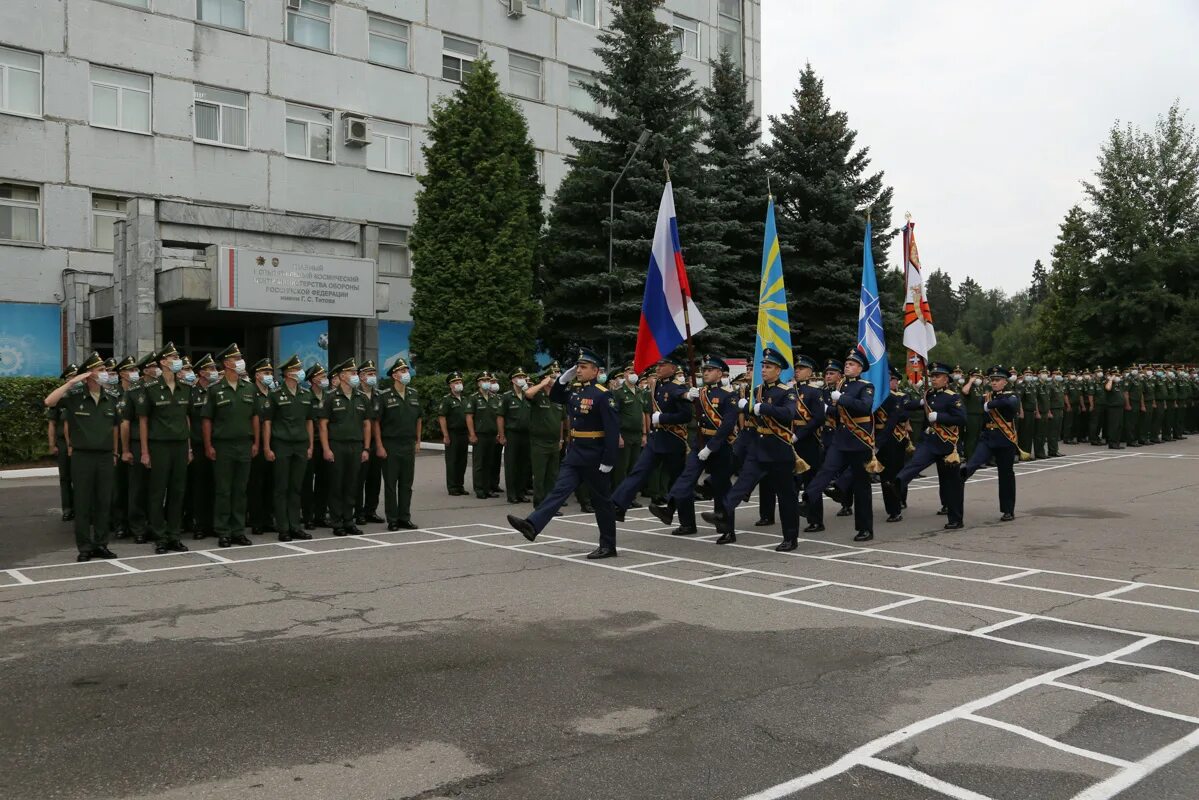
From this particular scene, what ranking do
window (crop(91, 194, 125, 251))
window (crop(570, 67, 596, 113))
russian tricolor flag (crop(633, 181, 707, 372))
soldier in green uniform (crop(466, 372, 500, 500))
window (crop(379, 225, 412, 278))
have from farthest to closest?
1. window (crop(570, 67, 596, 113))
2. window (crop(379, 225, 412, 278))
3. window (crop(91, 194, 125, 251))
4. soldier in green uniform (crop(466, 372, 500, 500))
5. russian tricolor flag (crop(633, 181, 707, 372))

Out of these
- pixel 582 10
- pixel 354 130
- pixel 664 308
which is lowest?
→ pixel 664 308

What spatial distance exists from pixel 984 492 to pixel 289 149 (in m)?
21.3

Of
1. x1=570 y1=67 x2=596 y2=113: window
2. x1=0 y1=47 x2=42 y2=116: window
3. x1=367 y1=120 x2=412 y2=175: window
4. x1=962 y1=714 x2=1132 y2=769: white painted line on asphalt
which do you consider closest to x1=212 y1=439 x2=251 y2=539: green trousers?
x1=962 y1=714 x2=1132 y2=769: white painted line on asphalt

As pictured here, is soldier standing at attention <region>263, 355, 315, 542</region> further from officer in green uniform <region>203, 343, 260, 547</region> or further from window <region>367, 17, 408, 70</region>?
window <region>367, 17, 408, 70</region>

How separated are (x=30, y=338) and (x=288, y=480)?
17490 mm

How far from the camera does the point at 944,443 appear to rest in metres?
12.7

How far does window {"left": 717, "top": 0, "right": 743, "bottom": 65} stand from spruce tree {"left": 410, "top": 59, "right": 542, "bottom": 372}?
58.3 ft

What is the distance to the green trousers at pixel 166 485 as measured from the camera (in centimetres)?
1048

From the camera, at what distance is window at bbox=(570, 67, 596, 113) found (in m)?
36.1

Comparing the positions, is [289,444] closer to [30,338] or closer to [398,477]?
[398,477]

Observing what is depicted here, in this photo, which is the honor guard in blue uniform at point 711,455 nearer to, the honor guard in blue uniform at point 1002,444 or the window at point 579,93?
the honor guard in blue uniform at point 1002,444

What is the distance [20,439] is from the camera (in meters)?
19.2

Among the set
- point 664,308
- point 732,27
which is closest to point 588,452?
point 664,308

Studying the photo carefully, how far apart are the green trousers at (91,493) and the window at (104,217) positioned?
18524 millimetres
